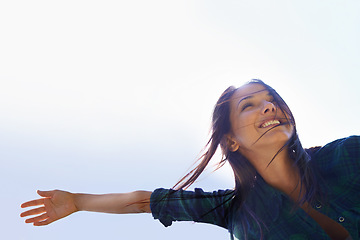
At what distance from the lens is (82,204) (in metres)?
3.17

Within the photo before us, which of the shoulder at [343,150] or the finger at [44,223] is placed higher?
the finger at [44,223]

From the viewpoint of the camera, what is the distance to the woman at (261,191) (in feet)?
8.93

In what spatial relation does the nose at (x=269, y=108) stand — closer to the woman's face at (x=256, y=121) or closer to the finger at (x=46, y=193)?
the woman's face at (x=256, y=121)

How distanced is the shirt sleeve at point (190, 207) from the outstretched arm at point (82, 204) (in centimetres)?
12

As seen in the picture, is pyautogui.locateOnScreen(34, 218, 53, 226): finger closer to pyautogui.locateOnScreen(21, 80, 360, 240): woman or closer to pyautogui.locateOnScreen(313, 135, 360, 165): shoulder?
pyautogui.locateOnScreen(21, 80, 360, 240): woman

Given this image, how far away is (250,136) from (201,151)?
1.97 ft

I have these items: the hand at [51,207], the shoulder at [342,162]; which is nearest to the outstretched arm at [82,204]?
the hand at [51,207]

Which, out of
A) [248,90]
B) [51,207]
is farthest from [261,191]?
[51,207]

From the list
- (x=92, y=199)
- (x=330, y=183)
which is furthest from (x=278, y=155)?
(x=92, y=199)

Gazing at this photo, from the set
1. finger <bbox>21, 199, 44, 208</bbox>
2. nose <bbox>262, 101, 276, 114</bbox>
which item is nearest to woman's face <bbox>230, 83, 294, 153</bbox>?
nose <bbox>262, 101, 276, 114</bbox>

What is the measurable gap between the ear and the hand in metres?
1.72

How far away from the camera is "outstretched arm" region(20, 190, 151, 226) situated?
309 cm


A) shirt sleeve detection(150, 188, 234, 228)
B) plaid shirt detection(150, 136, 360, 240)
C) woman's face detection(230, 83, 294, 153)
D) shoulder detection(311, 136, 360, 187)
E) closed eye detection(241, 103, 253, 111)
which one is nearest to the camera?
plaid shirt detection(150, 136, 360, 240)

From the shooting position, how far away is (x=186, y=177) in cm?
330
